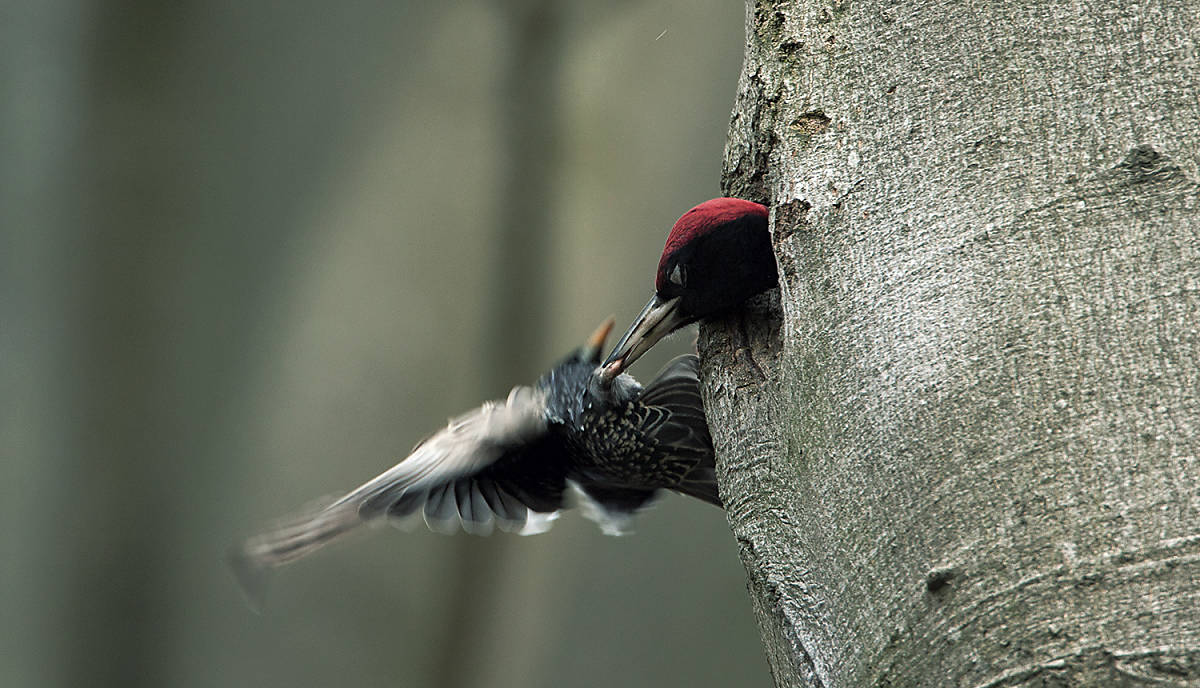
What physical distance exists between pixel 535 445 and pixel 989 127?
1.48m

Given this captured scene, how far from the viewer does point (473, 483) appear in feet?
8.68

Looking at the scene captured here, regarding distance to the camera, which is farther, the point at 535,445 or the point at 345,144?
the point at 345,144

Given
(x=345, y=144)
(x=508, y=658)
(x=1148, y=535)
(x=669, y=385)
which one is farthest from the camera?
(x=508, y=658)

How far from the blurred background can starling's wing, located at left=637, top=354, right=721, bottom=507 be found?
7.70ft

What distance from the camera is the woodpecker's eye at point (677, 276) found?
2.19 m

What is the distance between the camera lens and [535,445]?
270cm

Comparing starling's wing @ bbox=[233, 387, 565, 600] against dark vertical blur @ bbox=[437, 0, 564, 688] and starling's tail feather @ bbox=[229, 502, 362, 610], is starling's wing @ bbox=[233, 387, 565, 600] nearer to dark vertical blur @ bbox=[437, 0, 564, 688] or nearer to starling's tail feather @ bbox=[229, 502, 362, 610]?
starling's tail feather @ bbox=[229, 502, 362, 610]

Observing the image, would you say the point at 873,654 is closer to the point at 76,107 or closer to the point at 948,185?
the point at 948,185

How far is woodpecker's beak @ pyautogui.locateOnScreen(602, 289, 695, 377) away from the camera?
224 centimetres

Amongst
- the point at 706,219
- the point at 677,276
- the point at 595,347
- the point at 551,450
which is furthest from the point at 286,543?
the point at 706,219

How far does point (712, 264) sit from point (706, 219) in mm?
110

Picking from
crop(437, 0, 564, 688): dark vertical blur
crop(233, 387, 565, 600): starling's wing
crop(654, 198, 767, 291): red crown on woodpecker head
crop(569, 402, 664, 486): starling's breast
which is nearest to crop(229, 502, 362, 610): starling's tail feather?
crop(233, 387, 565, 600): starling's wing

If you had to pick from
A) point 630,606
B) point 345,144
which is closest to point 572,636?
point 630,606

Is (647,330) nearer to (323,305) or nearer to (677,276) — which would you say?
(677,276)
